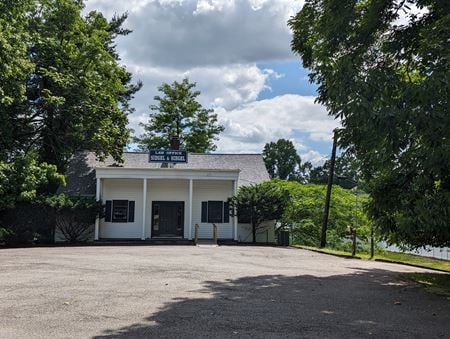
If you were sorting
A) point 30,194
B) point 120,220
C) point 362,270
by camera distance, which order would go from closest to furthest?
point 362,270
point 30,194
point 120,220

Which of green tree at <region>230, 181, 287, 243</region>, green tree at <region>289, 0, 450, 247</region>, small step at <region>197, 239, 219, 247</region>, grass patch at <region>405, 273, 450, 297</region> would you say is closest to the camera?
green tree at <region>289, 0, 450, 247</region>

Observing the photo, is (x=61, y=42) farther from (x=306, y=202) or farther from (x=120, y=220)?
Result: (x=306, y=202)

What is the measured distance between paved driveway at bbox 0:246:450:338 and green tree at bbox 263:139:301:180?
274 feet

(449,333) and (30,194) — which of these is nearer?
(449,333)

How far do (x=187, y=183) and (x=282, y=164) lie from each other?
72.5m

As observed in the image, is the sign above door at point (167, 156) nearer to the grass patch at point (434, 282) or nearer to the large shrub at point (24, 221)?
the large shrub at point (24, 221)

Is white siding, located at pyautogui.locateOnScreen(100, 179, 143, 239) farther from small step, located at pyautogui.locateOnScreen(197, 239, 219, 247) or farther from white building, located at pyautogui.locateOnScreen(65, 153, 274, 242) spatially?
small step, located at pyautogui.locateOnScreen(197, 239, 219, 247)

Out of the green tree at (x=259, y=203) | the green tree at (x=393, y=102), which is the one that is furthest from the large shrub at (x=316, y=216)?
the green tree at (x=393, y=102)

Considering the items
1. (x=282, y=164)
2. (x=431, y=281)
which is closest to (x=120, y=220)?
(x=431, y=281)

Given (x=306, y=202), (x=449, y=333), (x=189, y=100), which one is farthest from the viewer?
(x=189, y=100)

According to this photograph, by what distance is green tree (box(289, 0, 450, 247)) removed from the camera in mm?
7090

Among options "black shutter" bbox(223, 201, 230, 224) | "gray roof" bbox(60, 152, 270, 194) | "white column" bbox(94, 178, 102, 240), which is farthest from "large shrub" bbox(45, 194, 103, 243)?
"black shutter" bbox(223, 201, 230, 224)

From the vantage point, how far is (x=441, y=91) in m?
7.07

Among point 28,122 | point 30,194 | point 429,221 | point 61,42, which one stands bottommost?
point 429,221
